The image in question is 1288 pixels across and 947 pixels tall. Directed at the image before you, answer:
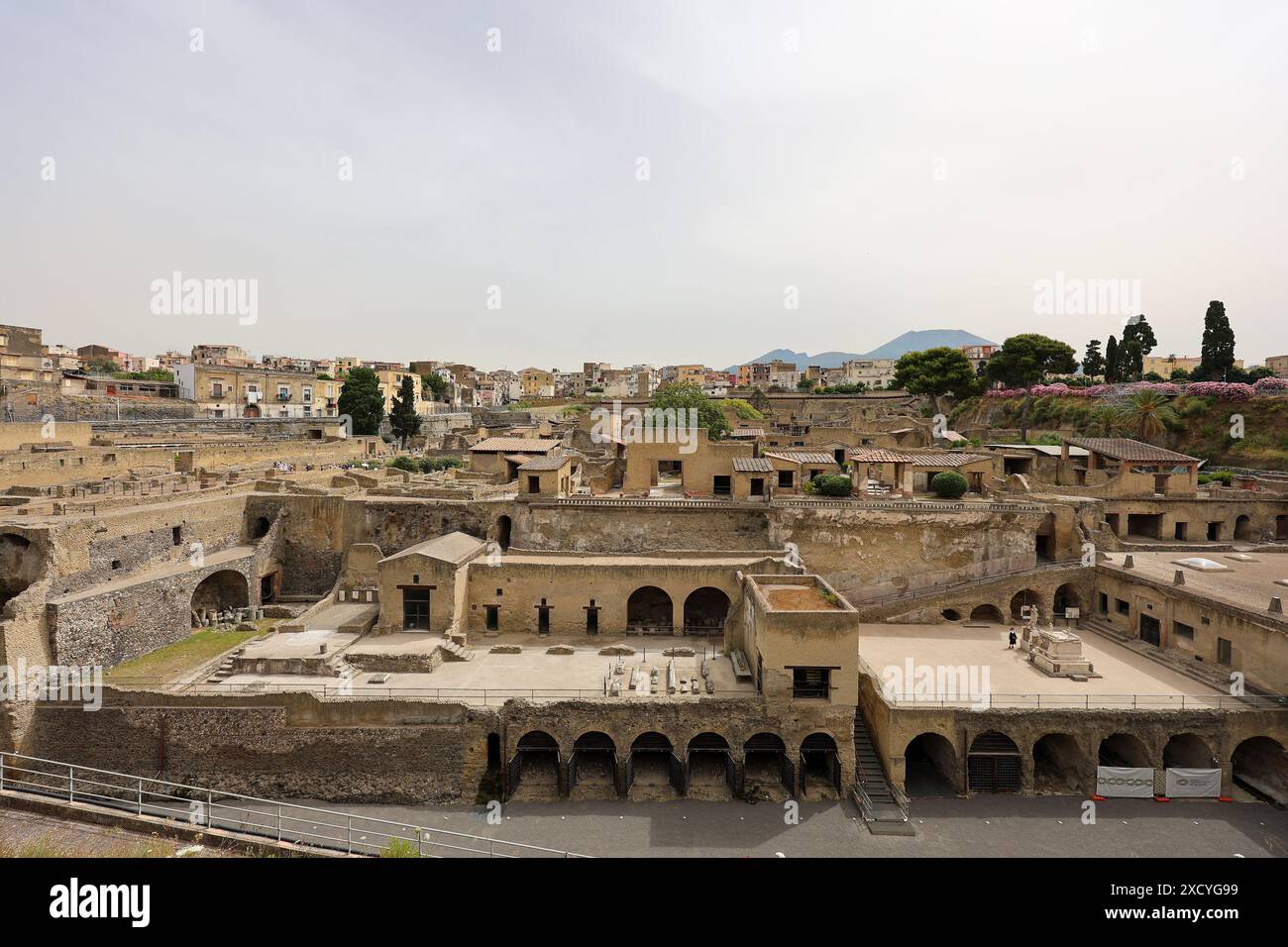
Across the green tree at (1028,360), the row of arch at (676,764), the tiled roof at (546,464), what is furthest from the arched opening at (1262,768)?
the green tree at (1028,360)

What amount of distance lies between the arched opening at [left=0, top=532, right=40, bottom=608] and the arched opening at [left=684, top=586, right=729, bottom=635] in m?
24.5

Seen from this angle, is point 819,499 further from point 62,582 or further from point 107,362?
point 107,362

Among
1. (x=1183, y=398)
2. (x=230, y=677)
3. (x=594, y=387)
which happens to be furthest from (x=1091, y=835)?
(x=594, y=387)

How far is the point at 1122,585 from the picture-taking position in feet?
96.9

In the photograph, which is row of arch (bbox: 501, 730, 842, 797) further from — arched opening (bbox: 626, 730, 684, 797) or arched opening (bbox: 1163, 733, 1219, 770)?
arched opening (bbox: 1163, 733, 1219, 770)

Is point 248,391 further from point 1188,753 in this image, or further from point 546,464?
point 1188,753

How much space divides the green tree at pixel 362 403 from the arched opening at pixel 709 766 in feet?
158

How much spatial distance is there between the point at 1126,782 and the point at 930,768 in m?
5.81

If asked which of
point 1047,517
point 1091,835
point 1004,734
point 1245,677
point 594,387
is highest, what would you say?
point 594,387

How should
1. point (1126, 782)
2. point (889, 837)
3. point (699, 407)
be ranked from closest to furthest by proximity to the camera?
point (889, 837) → point (1126, 782) → point (699, 407)

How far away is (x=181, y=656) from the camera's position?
25.3 metres

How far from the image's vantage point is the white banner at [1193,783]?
854 inches

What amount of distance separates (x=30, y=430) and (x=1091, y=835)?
5044 centimetres

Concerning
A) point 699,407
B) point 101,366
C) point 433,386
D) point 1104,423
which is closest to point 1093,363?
point 1104,423
